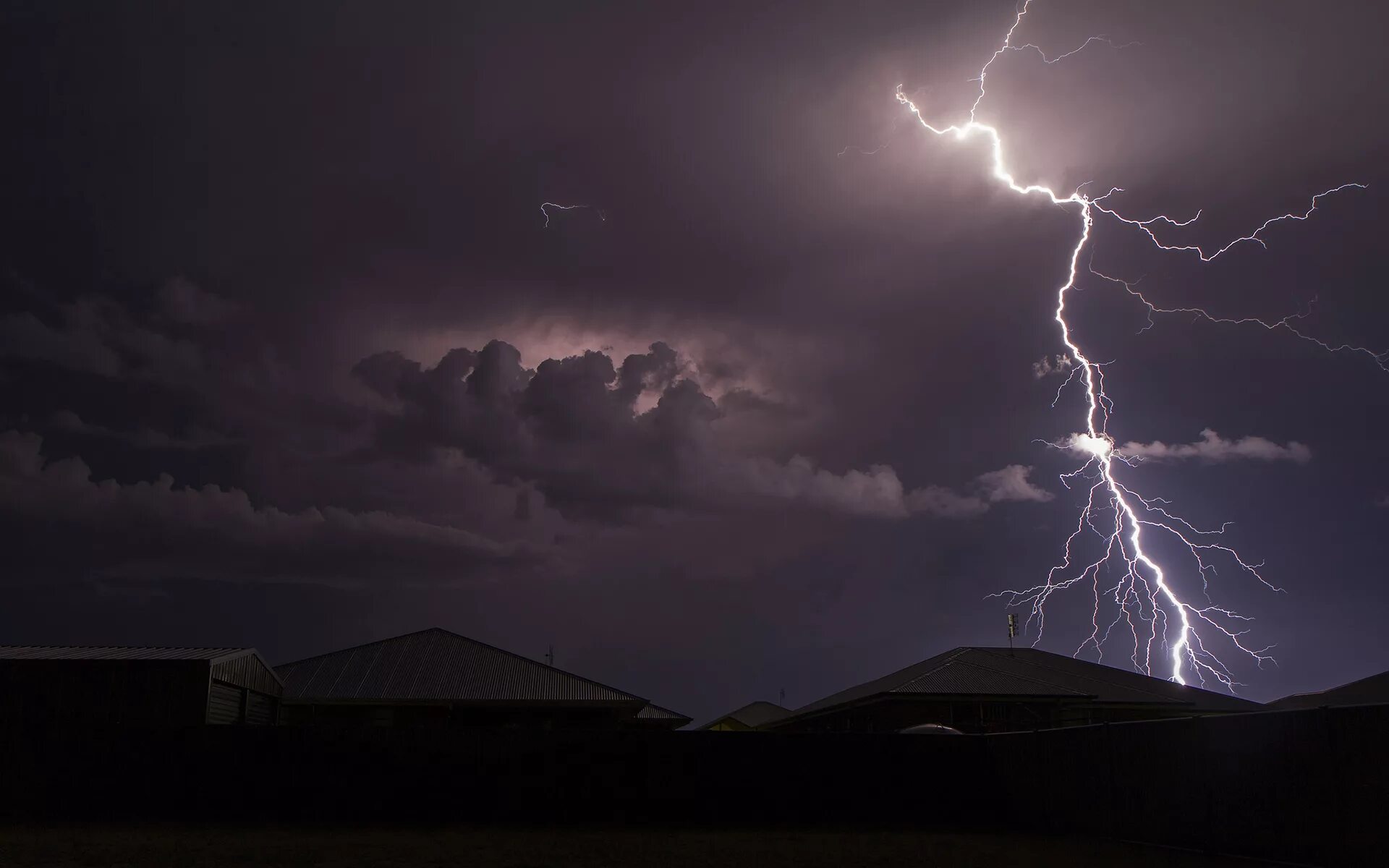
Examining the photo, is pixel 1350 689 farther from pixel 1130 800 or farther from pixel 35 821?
pixel 35 821

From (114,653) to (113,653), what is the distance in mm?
16

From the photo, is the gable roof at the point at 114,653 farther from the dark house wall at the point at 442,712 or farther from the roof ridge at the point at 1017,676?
the roof ridge at the point at 1017,676

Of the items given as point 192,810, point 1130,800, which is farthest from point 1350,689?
point 192,810

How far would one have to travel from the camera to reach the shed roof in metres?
21.9

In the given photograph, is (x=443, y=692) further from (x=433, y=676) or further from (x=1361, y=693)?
(x=1361, y=693)

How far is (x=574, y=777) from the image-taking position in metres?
19.0

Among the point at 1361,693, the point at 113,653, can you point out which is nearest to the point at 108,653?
the point at 113,653

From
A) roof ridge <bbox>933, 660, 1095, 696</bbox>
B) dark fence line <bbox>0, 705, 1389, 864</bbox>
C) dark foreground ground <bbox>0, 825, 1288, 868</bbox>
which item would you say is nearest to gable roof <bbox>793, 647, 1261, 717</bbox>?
roof ridge <bbox>933, 660, 1095, 696</bbox>

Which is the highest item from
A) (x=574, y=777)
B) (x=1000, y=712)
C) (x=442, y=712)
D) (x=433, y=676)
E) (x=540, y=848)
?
(x=433, y=676)

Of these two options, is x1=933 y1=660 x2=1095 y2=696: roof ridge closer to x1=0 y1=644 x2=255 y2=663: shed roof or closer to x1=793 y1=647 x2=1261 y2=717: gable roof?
x1=793 y1=647 x2=1261 y2=717: gable roof

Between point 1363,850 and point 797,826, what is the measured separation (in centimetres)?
1049

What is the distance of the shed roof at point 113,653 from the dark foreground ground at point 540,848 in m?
5.51

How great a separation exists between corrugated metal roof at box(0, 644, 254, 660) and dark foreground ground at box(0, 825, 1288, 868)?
556 cm

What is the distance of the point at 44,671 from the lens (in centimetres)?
2131
